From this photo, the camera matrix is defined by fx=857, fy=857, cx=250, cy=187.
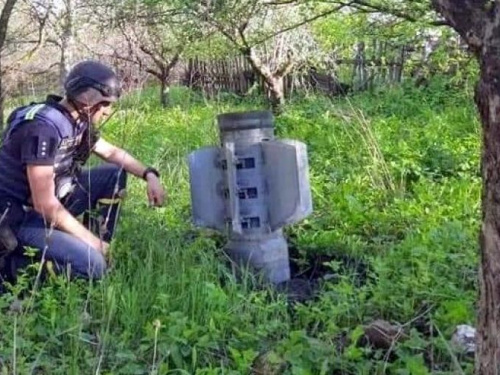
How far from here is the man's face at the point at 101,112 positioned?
12.6 ft

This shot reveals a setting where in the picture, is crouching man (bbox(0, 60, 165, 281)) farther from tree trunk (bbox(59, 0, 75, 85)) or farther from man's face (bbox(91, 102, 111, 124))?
tree trunk (bbox(59, 0, 75, 85))

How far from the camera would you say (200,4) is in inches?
216

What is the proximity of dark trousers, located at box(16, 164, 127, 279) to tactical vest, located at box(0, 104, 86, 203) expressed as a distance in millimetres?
137

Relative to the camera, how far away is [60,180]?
3920 mm

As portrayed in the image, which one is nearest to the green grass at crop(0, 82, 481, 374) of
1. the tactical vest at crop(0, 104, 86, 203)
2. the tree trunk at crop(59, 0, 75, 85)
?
the tactical vest at crop(0, 104, 86, 203)

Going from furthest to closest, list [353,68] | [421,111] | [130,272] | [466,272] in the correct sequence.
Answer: [353,68]
[421,111]
[130,272]
[466,272]

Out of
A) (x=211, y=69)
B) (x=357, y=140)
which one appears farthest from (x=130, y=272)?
(x=211, y=69)

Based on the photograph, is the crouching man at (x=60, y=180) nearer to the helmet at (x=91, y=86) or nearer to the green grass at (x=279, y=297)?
the helmet at (x=91, y=86)

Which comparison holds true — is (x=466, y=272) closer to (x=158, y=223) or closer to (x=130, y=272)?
(x=130, y=272)

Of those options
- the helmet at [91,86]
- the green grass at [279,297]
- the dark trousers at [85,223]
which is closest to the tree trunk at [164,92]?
the green grass at [279,297]

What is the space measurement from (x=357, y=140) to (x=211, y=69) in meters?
11.0

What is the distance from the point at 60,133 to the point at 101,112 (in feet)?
0.84

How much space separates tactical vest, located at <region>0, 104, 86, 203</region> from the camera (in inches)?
Result: 145

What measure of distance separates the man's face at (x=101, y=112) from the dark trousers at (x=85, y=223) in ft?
1.16
